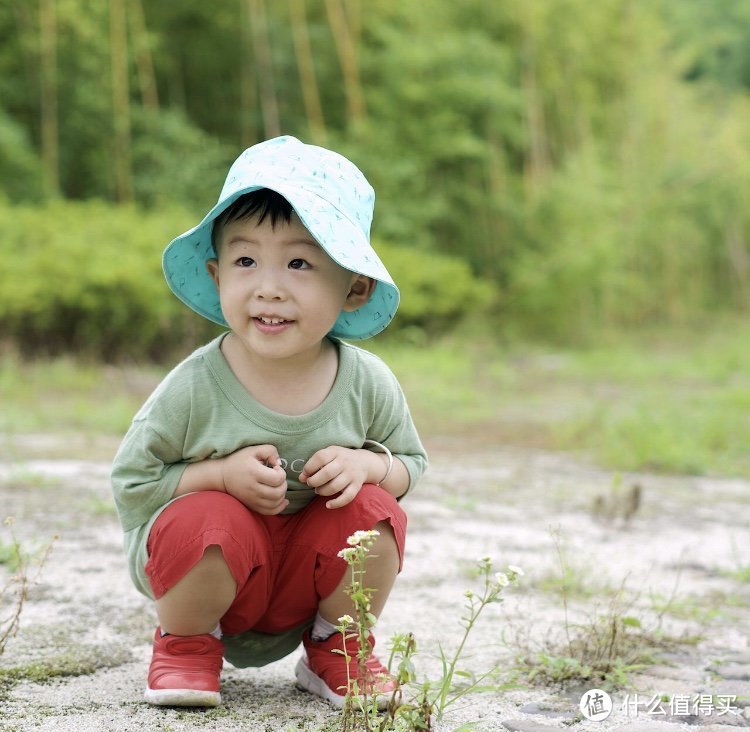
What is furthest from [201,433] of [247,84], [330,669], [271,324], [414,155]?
[414,155]

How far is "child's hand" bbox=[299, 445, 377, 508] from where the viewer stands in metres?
1.74

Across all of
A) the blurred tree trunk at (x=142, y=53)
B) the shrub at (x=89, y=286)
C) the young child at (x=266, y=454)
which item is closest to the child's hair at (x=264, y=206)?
the young child at (x=266, y=454)

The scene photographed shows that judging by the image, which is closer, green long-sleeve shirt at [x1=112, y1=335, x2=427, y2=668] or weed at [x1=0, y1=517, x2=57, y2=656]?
green long-sleeve shirt at [x1=112, y1=335, x2=427, y2=668]

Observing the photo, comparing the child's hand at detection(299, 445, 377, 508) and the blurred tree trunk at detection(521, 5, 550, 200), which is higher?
the blurred tree trunk at detection(521, 5, 550, 200)

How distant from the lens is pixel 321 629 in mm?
1872

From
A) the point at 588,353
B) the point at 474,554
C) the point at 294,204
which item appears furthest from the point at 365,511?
the point at 588,353

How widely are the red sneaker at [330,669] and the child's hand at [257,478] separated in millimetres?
284

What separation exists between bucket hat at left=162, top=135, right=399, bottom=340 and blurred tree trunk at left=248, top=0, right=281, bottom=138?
788 cm

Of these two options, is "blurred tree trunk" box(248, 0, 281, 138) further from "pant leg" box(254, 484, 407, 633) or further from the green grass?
"pant leg" box(254, 484, 407, 633)

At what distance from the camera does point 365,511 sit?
1761mm

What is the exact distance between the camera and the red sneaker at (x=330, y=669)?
5.78 feet

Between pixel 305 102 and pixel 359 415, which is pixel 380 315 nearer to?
pixel 359 415

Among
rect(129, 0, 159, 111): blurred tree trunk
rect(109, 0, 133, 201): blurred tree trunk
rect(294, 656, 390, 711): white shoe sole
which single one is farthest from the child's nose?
rect(129, 0, 159, 111): blurred tree trunk

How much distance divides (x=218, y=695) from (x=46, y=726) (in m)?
0.28
